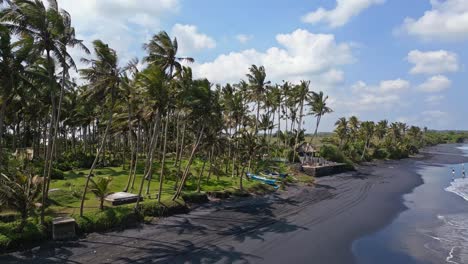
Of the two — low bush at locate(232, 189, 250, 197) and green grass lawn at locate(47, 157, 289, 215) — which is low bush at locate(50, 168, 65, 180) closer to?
green grass lawn at locate(47, 157, 289, 215)

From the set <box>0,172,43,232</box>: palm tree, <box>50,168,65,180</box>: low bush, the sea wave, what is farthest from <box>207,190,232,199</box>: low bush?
the sea wave

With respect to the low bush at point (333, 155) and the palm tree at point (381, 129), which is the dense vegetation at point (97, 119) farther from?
the palm tree at point (381, 129)

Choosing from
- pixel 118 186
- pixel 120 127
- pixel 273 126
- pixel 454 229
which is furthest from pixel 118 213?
pixel 273 126

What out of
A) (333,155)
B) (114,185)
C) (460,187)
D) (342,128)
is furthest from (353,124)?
(114,185)

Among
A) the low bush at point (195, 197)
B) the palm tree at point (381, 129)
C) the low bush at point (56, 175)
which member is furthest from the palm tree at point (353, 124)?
the low bush at point (56, 175)

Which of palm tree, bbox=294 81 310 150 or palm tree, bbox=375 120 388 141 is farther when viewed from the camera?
palm tree, bbox=375 120 388 141

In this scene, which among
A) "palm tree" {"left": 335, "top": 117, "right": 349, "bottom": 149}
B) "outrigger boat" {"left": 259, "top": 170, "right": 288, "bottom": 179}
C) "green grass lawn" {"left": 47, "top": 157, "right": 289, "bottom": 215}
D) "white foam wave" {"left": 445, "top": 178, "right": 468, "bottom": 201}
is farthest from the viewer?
"palm tree" {"left": 335, "top": 117, "right": 349, "bottom": 149}

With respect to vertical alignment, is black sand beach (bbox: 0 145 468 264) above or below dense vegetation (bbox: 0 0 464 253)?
below

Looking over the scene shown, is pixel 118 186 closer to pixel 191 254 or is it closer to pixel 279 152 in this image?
pixel 191 254

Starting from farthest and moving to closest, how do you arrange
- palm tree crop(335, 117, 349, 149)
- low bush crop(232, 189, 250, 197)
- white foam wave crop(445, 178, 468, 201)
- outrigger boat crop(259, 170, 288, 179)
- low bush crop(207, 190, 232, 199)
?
palm tree crop(335, 117, 349, 149) → outrigger boat crop(259, 170, 288, 179) → white foam wave crop(445, 178, 468, 201) → low bush crop(232, 189, 250, 197) → low bush crop(207, 190, 232, 199)
